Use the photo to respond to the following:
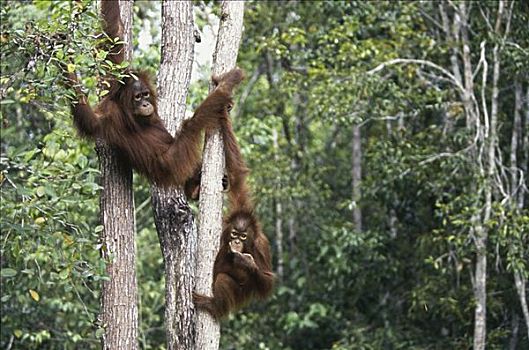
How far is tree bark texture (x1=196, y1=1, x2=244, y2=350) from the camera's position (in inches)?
200

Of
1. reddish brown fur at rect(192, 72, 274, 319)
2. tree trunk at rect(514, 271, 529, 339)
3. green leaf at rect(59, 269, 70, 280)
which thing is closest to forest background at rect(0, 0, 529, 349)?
tree trunk at rect(514, 271, 529, 339)

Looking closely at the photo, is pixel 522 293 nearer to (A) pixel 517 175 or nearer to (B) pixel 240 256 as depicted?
(A) pixel 517 175

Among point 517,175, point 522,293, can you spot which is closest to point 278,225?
point 517,175

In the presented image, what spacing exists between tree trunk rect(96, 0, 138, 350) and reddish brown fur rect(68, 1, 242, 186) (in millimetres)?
174

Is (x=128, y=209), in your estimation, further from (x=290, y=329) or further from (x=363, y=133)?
(x=363, y=133)

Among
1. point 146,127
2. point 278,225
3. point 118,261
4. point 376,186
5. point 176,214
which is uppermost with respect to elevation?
point 376,186

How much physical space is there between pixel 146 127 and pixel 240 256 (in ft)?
3.43

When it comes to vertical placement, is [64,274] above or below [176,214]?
below

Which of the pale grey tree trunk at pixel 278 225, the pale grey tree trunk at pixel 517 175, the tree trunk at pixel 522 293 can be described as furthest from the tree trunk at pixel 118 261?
the pale grey tree trunk at pixel 278 225

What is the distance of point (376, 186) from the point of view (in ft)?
30.9

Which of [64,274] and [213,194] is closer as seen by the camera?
[64,274]

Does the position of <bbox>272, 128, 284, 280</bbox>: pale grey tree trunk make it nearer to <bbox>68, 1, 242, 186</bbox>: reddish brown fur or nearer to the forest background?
the forest background

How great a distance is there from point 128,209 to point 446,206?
3.69m

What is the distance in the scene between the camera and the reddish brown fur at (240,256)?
5.62 meters
